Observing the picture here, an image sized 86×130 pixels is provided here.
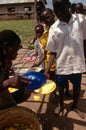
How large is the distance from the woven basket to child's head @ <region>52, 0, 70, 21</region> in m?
1.32

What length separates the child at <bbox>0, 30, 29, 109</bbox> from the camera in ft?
10.1

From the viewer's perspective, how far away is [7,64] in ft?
11.1

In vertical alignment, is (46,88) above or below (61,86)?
above

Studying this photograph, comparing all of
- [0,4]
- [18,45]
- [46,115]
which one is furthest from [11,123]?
[0,4]

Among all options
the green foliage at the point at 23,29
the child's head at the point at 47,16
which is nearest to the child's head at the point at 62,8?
the child's head at the point at 47,16

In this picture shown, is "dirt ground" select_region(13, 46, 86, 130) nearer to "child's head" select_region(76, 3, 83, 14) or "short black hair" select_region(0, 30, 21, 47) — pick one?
"short black hair" select_region(0, 30, 21, 47)

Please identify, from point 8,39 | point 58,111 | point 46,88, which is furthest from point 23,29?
point 8,39

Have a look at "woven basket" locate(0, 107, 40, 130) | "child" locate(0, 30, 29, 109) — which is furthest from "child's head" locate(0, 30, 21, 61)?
"woven basket" locate(0, 107, 40, 130)

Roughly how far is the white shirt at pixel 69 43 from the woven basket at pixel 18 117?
1051 mm

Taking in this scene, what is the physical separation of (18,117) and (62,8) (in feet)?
4.75

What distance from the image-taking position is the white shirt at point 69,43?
393cm

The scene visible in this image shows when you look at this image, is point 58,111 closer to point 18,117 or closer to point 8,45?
point 18,117

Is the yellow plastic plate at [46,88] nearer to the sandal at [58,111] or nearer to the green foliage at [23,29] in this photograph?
the sandal at [58,111]

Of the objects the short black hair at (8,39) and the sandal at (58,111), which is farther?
the sandal at (58,111)
